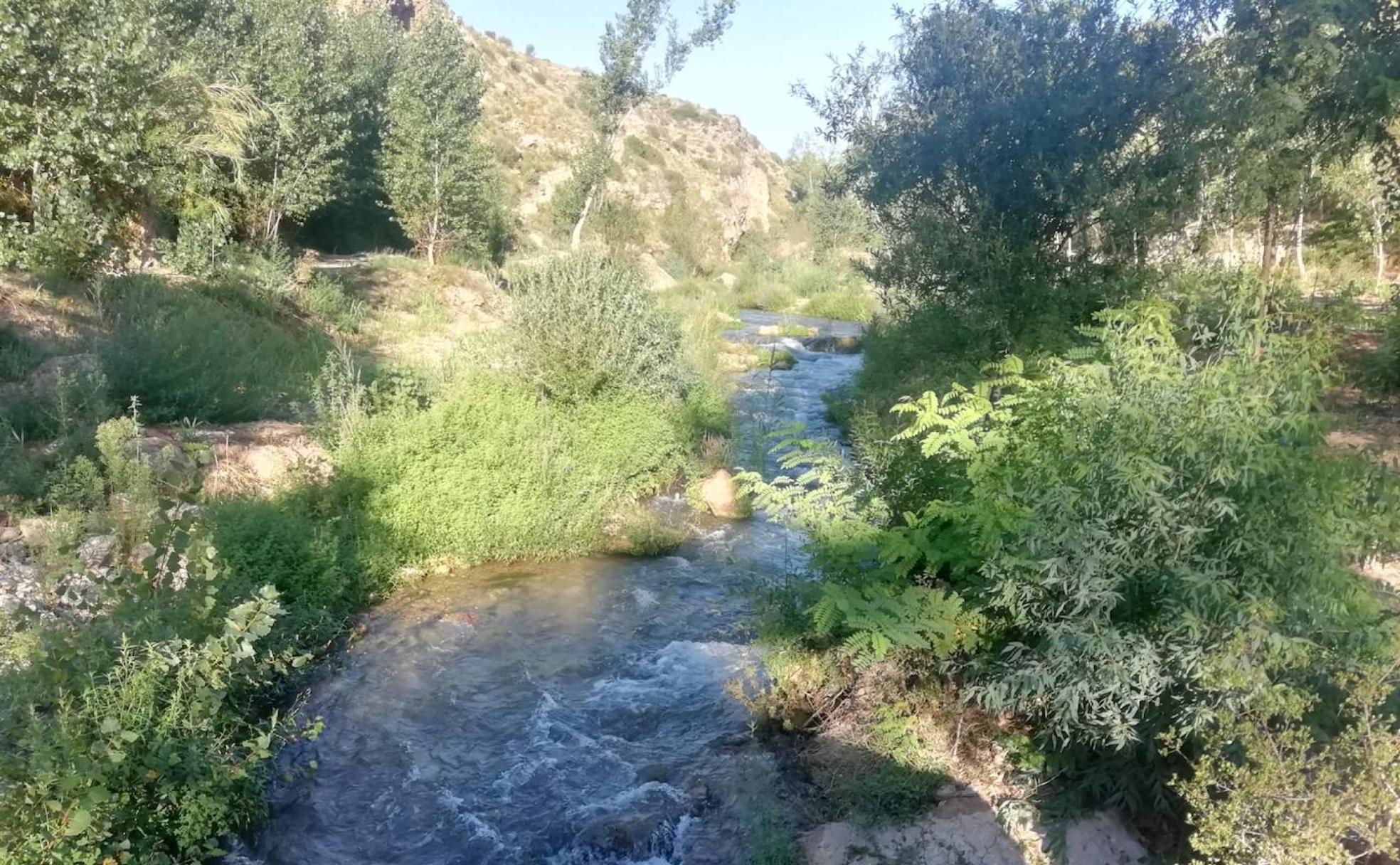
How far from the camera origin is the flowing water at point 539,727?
18.1 ft

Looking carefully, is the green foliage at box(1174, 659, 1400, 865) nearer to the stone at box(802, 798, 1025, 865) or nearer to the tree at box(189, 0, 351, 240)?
the stone at box(802, 798, 1025, 865)

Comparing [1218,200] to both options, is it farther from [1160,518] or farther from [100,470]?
[100,470]

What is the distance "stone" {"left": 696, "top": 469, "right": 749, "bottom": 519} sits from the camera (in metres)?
11.8

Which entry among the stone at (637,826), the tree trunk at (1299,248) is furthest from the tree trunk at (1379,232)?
the stone at (637,826)

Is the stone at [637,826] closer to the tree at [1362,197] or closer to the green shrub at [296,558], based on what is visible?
the green shrub at [296,558]

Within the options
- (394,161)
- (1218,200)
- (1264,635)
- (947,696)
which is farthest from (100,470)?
(394,161)

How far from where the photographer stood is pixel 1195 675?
12.8 feet

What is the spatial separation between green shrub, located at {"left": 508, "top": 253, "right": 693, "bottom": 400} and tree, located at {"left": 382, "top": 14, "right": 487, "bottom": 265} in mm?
12043

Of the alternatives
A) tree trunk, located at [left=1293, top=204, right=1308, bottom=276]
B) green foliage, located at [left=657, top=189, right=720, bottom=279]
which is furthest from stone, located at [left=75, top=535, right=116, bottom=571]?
green foliage, located at [left=657, top=189, right=720, bottom=279]

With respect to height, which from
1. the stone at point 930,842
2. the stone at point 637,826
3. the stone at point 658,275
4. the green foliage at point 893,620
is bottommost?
the stone at point 637,826

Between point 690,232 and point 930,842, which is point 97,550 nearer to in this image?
point 930,842

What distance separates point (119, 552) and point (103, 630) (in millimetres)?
2344

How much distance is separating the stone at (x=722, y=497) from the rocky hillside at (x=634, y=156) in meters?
28.8

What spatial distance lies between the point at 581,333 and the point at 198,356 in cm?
515
